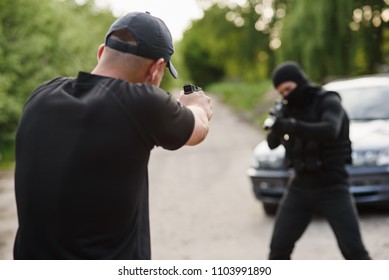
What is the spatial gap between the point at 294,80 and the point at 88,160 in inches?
118

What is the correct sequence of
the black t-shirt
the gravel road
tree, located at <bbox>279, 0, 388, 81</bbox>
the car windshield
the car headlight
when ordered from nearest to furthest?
the black t-shirt, the gravel road, the car headlight, the car windshield, tree, located at <bbox>279, 0, 388, 81</bbox>

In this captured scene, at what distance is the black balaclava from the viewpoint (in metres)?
4.52

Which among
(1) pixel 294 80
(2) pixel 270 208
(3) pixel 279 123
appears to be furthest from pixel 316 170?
(2) pixel 270 208

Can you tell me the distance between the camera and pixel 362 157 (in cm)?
654

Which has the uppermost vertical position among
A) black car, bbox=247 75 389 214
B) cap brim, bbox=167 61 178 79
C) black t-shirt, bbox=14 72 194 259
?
cap brim, bbox=167 61 178 79

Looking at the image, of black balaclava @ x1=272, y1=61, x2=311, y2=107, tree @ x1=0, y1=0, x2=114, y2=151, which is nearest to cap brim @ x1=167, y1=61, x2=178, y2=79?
black balaclava @ x1=272, y1=61, x2=311, y2=107

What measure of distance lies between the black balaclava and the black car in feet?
7.44

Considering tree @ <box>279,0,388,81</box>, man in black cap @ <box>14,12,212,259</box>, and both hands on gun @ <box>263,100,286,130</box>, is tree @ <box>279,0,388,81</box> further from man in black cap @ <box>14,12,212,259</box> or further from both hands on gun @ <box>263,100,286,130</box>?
man in black cap @ <box>14,12,212,259</box>

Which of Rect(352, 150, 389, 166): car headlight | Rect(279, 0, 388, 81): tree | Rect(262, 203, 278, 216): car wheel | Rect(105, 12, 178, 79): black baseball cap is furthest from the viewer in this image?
Rect(279, 0, 388, 81): tree

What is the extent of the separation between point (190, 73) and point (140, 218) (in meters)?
70.3

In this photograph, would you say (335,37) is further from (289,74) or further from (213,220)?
(289,74)

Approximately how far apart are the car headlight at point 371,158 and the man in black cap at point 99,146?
4881mm

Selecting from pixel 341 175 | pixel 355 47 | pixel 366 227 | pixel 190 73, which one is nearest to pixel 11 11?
pixel 355 47

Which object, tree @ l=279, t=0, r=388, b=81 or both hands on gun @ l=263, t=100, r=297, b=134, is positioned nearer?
both hands on gun @ l=263, t=100, r=297, b=134
